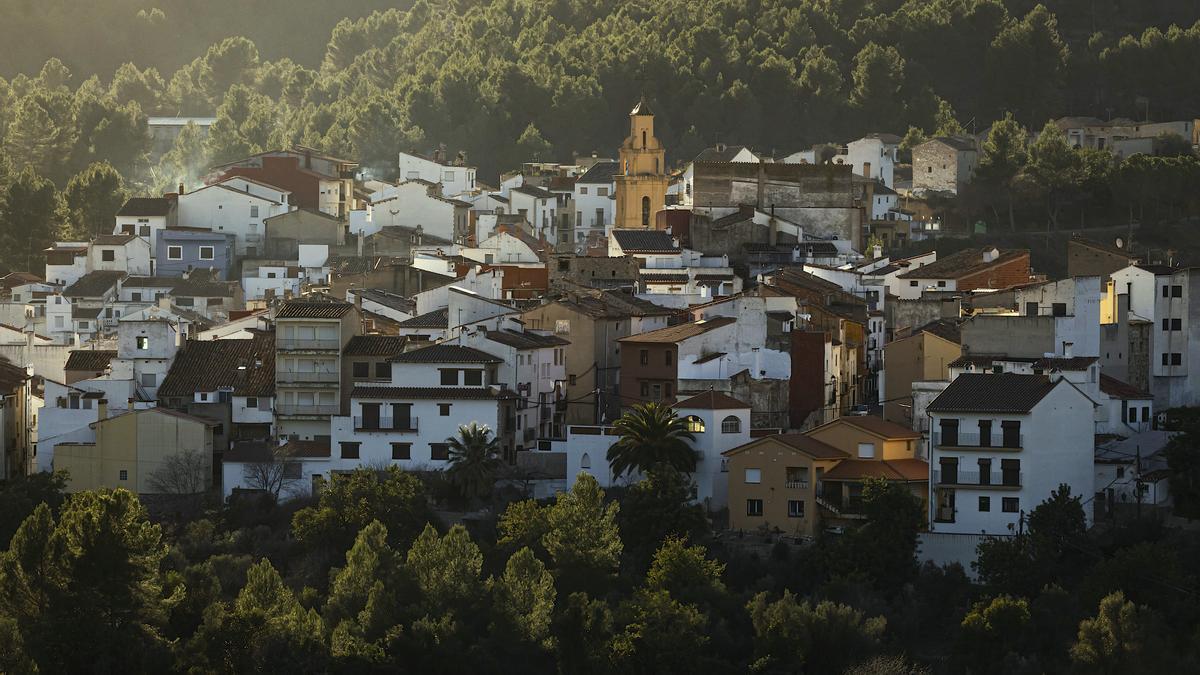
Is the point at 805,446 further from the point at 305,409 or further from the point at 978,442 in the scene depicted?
the point at 305,409

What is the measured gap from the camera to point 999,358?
146 feet

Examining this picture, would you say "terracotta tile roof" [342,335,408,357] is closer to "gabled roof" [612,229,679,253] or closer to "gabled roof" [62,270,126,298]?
"gabled roof" [612,229,679,253]

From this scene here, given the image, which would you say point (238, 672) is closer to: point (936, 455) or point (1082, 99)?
point (936, 455)

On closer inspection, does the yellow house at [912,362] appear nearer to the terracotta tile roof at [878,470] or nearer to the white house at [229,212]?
the terracotta tile roof at [878,470]

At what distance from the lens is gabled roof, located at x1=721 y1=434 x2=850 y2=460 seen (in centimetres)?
4150

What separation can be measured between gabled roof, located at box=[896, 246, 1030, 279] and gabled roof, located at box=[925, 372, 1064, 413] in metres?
14.4

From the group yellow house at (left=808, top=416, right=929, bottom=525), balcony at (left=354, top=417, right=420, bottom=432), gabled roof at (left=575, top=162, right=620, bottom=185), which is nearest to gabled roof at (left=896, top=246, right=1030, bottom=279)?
yellow house at (left=808, top=416, right=929, bottom=525)

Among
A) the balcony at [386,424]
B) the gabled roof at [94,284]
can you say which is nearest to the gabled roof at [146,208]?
the gabled roof at [94,284]

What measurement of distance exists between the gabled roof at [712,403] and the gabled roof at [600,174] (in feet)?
98.6

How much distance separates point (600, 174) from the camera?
73938 mm

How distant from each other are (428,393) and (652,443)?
14.9 feet

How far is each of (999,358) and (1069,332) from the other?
1366 mm

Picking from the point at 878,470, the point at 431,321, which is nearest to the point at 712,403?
the point at 878,470

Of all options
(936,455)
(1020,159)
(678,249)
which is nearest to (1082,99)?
(1020,159)
